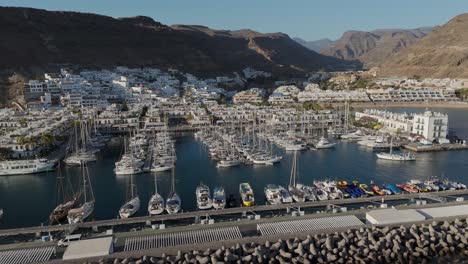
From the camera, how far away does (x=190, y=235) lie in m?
13.2

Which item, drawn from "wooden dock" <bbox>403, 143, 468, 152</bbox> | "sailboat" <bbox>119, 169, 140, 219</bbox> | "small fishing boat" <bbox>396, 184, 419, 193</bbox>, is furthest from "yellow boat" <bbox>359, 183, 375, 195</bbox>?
"sailboat" <bbox>119, 169, 140, 219</bbox>

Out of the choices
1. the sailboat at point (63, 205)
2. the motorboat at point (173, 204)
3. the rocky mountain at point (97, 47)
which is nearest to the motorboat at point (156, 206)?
the motorboat at point (173, 204)

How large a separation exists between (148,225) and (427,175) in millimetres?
19276

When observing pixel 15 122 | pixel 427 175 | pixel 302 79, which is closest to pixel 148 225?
pixel 427 175

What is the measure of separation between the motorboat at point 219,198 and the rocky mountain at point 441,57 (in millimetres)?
79871

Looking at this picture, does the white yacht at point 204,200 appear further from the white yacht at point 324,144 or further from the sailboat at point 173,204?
the white yacht at point 324,144

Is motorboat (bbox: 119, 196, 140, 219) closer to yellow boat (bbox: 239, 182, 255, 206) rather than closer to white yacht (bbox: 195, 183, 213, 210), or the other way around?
white yacht (bbox: 195, 183, 213, 210)

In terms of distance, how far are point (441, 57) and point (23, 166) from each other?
99.3 meters

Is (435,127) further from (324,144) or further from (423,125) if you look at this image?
(324,144)

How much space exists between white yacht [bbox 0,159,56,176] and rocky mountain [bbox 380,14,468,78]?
85025 millimetres

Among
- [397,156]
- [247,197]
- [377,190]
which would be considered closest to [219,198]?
[247,197]

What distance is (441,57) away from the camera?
93625 millimetres

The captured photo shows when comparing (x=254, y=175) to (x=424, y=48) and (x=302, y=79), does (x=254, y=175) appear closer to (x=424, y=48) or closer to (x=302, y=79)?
(x=302, y=79)

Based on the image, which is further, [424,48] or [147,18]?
[147,18]
